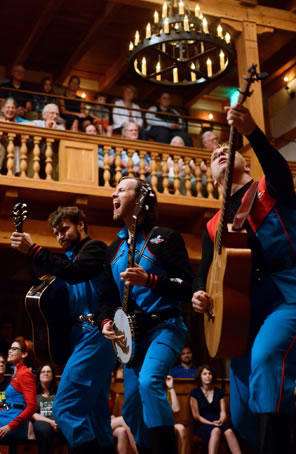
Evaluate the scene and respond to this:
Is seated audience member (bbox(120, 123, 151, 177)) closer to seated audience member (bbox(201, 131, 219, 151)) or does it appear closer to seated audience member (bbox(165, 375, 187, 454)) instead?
seated audience member (bbox(201, 131, 219, 151))

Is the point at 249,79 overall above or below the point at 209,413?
above

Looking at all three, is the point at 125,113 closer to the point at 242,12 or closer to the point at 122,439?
the point at 242,12

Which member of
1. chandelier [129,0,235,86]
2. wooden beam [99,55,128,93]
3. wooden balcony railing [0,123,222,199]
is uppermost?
wooden beam [99,55,128,93]

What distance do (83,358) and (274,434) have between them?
1.58 metres

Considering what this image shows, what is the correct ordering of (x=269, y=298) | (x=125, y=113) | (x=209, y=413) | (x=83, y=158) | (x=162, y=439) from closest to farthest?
(x=269, y=298) → (x=162, y=439) → (x=209, y=413) → (x=83, y=158) → (x=125, y=113)

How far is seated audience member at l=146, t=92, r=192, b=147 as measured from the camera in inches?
407

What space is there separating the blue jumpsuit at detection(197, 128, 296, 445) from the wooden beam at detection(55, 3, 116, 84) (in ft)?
27.6

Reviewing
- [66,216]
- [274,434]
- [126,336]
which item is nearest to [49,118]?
[66,216]

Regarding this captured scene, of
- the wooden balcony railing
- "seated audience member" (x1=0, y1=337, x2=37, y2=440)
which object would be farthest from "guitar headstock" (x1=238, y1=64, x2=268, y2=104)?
the wooden balcony railing

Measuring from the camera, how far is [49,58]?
41.2 ft

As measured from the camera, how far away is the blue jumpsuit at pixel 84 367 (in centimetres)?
372

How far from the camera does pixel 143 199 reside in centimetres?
351

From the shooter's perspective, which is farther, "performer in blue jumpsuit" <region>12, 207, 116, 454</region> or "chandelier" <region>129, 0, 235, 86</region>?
"chandelier" <region>129, 0, 235, 86</region>

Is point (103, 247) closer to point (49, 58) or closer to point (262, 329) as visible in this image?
point (262, 329)
